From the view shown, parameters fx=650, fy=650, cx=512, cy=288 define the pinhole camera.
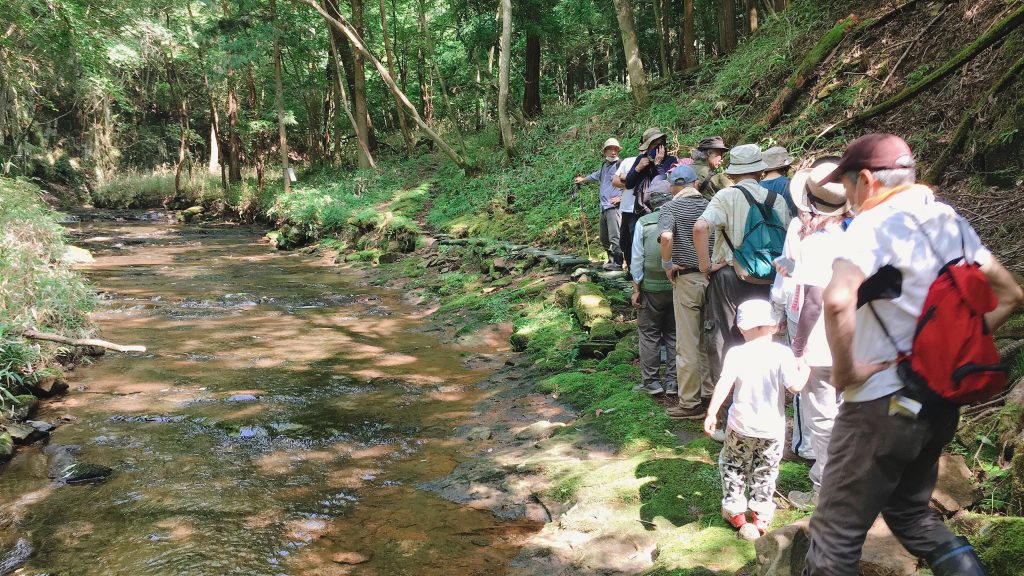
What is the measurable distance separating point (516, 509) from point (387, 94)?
A: 30.6m

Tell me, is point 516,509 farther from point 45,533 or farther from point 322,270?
point 322,270

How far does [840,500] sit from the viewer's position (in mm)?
2268

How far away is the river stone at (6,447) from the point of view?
557cm

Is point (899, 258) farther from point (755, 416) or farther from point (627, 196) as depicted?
point (627, 196)

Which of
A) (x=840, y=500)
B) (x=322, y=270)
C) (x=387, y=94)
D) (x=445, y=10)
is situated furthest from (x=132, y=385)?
(x=387, y=94)

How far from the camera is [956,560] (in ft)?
7.13

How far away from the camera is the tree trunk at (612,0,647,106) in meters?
13.9

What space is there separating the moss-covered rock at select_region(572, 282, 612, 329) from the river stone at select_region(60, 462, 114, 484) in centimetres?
502

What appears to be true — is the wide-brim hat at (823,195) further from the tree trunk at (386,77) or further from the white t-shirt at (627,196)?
the tree trunk at (386,77)

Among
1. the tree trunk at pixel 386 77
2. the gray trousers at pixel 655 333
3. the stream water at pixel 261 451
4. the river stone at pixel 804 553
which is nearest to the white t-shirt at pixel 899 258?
the river stone at pixel 804 553

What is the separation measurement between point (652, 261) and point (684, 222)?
611mm

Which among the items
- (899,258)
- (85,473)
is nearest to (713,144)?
(899,258)

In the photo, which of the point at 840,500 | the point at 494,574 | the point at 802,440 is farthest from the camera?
the point at 802,440

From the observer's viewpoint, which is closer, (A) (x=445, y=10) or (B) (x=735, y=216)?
(B) (x=735, y=216)
